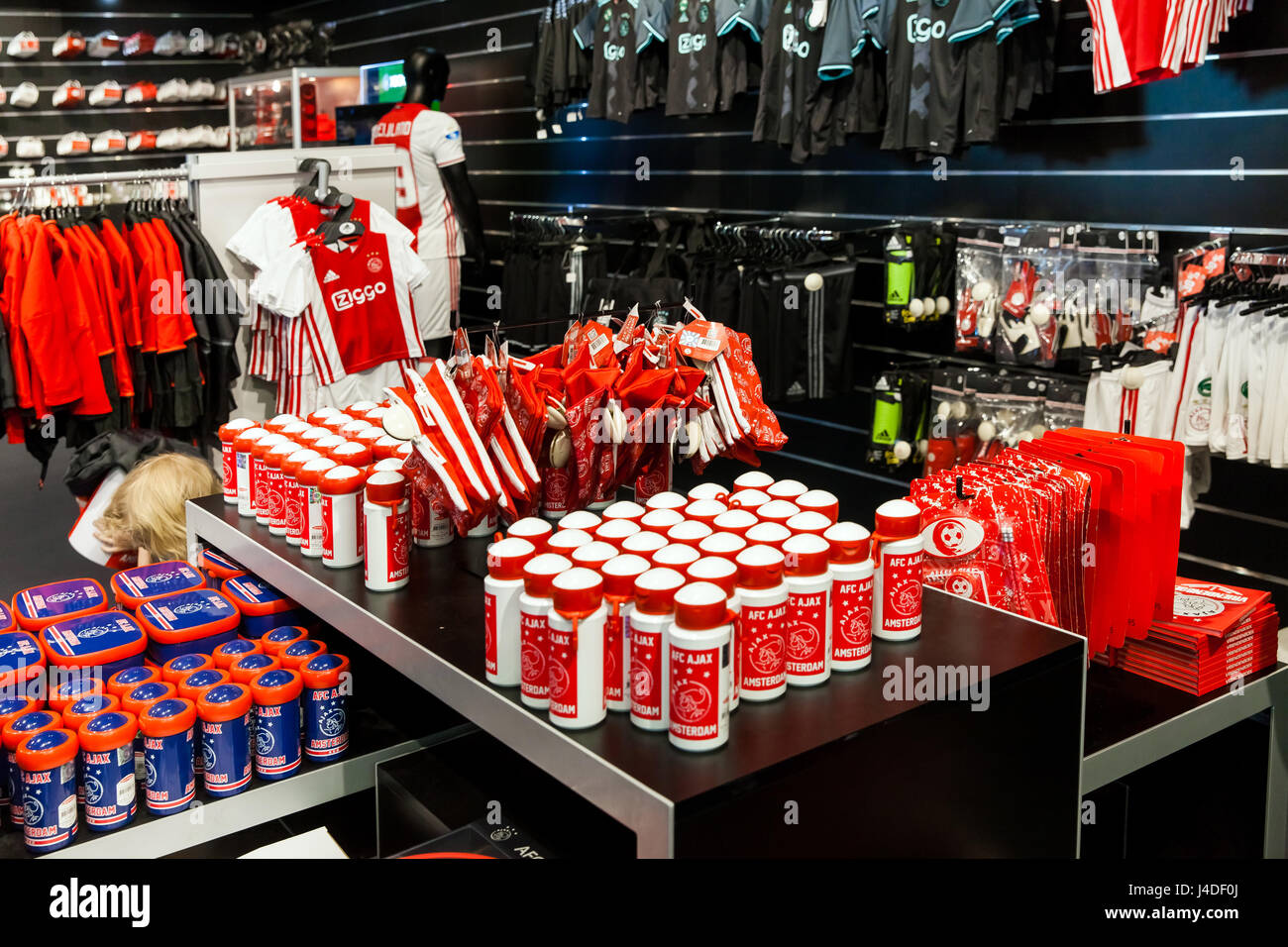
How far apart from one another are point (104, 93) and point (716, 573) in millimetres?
8553

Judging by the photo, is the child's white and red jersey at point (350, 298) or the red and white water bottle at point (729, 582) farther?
the child's white and red jersey at point (350, 298)

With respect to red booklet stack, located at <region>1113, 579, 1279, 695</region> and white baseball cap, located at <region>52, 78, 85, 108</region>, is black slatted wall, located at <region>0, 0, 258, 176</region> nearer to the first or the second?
white baseball cap, located at <region>52, 78, 85, 108</region>

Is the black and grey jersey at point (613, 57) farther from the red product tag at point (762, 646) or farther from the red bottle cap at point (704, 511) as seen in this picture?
Result: the red product tag at point (762, 646)

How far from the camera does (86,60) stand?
885cm

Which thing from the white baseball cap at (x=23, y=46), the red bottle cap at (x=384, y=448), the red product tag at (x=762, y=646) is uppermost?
the white baseball cap at (x=23, y=46)

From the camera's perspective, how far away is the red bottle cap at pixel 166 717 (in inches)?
76.4

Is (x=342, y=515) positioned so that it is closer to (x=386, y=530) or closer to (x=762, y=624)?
(x=386, y=530)

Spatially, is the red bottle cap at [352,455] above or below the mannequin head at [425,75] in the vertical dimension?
below

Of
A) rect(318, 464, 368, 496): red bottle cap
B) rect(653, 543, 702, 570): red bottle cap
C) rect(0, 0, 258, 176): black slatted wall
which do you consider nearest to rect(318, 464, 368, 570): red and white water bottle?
rect(318, 464, 368, 496): red bottle cap

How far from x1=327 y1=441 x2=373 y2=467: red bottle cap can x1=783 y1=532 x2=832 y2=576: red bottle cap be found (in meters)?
0.92

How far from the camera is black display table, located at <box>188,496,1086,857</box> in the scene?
1.51 meters

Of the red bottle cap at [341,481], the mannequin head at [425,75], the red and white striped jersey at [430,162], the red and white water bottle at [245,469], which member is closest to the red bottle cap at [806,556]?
the red bottle cap at [341,481]

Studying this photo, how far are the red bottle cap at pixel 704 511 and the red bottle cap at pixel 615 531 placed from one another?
0.35 ft

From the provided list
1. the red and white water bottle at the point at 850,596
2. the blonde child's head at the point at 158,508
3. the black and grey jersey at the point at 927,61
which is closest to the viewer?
the red and white water bottle at the point at 850,596
